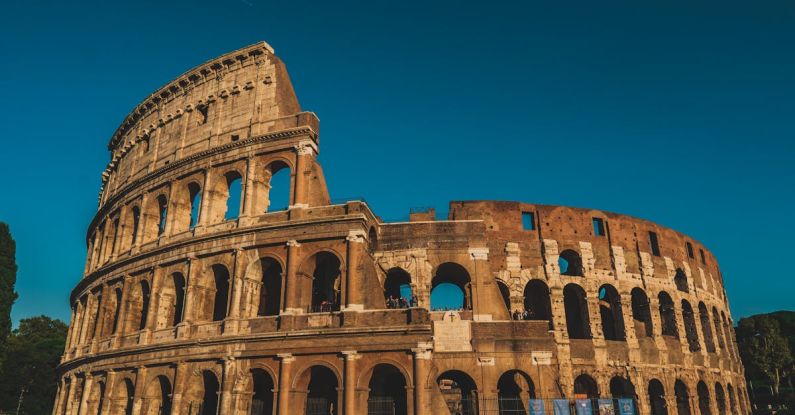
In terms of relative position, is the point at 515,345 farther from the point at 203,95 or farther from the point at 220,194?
the point at 203,95

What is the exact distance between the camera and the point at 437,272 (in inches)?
927

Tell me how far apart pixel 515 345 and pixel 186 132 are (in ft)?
59.9

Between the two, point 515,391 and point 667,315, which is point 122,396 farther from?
point 667,315

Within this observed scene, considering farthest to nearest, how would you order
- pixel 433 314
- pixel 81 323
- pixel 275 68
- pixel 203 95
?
pixel 81 323
pixel 203 95
pixel 275 68
pixel 433 314

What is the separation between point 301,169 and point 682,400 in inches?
838

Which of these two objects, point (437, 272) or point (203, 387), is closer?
point (203, 387)

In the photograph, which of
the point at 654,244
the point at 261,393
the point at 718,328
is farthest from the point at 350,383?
the point at 718,328

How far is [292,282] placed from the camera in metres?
Answer: 20.2

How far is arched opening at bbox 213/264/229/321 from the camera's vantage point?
22875 millimetres

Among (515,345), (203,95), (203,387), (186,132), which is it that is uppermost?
(203,95)

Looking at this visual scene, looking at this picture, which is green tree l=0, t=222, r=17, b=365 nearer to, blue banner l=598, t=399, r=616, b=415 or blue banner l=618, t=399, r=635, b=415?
blue banner l=598, t=399, r=616, b=415

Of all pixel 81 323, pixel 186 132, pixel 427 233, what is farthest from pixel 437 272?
pixel 81 323

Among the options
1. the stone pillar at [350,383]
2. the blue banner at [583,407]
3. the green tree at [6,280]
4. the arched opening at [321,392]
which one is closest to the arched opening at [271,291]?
the arched opening at [321,392]

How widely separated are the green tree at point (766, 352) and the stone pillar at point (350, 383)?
3763 cm
